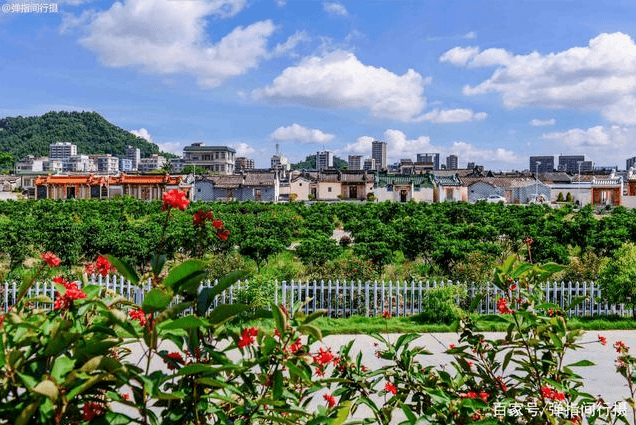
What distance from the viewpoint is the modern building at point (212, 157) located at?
13350cm

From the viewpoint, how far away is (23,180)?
99.6m

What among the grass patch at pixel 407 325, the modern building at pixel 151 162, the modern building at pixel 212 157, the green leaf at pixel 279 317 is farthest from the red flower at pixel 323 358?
the modern building at pixel 151 162

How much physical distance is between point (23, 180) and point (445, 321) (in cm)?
10497

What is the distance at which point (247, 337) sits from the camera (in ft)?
7.86

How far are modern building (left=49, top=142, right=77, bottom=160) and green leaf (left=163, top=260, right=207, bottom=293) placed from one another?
180446 mm

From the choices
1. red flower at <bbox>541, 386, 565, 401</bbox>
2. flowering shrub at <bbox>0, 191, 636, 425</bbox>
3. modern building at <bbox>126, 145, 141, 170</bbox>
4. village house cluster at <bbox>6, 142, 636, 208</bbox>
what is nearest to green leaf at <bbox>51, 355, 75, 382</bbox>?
flowering shrub at <bbox>0, 191, 636, 425</bbox>

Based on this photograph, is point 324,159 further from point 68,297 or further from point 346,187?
point 68,297

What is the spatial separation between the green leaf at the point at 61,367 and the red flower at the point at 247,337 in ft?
2.32

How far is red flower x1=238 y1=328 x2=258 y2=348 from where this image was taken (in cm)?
236

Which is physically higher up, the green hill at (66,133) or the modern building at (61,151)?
the green hill at (66,133)

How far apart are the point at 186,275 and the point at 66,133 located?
674 feet

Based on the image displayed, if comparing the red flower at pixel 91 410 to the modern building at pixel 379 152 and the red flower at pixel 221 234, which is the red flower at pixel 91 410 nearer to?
the red flower at pixel 221 234

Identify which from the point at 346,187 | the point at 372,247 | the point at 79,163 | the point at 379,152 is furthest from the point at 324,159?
the point at 372,247

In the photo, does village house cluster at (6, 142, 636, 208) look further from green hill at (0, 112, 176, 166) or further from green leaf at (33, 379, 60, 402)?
green hill at (0, 112, 176, 166)
